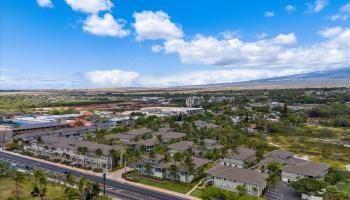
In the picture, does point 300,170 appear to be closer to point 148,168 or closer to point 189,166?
point 189,166

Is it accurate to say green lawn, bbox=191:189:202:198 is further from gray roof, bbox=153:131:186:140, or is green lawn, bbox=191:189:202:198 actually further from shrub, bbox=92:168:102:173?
gray roof, bbox=153:131:186:140

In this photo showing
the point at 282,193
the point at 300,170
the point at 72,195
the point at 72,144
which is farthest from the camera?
the point at 72,144

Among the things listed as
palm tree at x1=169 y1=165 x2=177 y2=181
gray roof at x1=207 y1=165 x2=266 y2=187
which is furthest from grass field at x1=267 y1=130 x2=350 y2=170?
palm tree at x1=169 y1=165 x2=177 y2=181

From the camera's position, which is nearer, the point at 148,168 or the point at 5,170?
the point at 5,170

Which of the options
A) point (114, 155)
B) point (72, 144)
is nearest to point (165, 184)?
point (114, 155)

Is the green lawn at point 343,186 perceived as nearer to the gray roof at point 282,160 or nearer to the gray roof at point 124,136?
the gray roof at point 282,160
